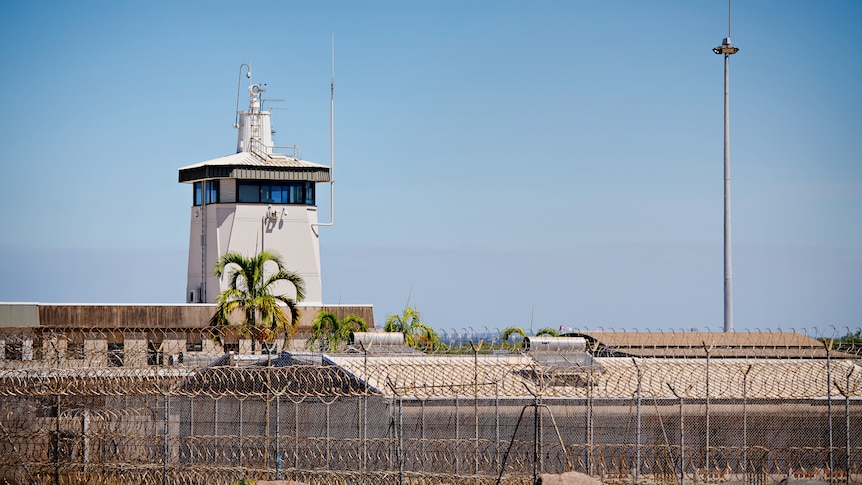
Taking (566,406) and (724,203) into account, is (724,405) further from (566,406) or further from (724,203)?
(724,203)

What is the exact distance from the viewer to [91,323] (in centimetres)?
5106

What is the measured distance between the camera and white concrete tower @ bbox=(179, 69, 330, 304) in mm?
58469

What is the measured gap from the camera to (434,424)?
28234 mm

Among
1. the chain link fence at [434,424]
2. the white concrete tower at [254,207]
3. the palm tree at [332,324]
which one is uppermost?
the white concrete tower at [254,207]

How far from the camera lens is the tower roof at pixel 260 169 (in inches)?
2277

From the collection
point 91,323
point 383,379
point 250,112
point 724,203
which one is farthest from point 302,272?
point 383,379

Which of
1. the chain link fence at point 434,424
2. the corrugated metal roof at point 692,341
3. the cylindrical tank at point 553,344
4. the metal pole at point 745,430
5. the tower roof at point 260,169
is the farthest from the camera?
the tower roof at point 260,169

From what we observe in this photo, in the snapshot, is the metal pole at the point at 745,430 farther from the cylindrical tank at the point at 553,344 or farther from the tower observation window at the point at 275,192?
the tower observation window at the point at 275,192

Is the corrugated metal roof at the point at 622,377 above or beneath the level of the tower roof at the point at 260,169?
beneath

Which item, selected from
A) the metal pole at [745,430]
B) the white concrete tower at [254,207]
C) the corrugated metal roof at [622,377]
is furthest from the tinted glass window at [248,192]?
the metal pole at [745,430]

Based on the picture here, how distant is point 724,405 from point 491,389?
5488 mm

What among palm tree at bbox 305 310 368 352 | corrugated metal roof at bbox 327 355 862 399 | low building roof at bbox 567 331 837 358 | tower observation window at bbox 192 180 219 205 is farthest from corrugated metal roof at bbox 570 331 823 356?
tower observation window at bbox 192 180 219 205

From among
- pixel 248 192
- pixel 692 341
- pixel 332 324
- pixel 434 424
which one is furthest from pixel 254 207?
pixel 434 424

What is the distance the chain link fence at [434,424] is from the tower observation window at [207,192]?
2778 centimetres
